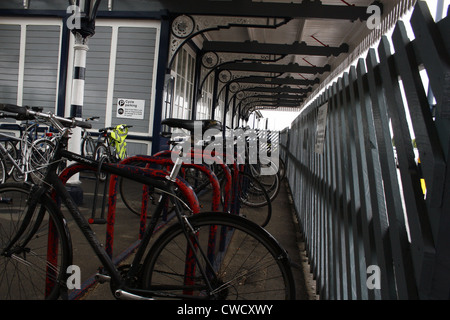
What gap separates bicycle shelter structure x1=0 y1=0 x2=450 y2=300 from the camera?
893 millimetres

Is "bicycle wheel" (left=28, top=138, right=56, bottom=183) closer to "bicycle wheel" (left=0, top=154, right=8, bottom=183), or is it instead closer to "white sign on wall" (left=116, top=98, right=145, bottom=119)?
"bicycle wheel" (left=0, top=154, right=8, bottom=183)

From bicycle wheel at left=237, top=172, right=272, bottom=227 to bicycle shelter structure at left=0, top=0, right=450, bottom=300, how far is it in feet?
1.60

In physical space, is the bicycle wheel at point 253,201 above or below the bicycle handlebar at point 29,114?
below

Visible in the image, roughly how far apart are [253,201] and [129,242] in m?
1.88

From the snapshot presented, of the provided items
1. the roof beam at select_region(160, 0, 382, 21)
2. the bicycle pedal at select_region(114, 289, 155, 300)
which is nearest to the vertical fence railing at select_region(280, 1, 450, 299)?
the bicycle pedal at select_region(114, 289, 155, 300)

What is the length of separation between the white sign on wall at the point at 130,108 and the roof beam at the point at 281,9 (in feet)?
7.42

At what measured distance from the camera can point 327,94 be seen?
2.46 metres

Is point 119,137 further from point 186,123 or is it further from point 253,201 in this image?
point 186,123

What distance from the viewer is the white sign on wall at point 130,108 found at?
729 centimetres

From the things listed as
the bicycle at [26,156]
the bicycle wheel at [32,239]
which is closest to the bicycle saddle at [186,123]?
the bicycle wheel at [32,239]

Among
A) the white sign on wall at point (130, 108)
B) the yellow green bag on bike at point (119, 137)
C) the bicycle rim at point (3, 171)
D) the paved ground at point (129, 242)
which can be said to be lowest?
the paved ground at point (129, 242)

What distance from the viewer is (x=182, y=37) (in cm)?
673

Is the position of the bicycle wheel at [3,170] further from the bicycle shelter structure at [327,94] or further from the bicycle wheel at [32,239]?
the bicycle wheel at [32,239]
